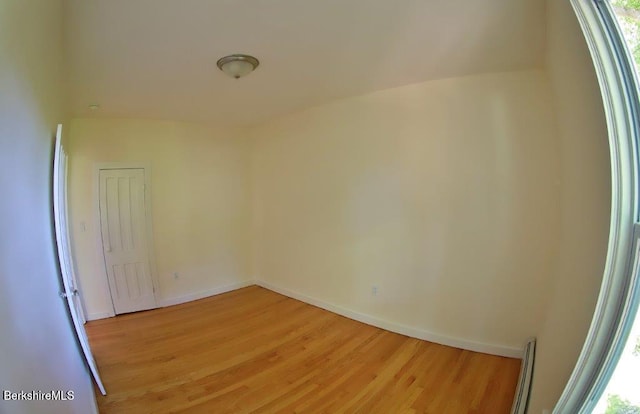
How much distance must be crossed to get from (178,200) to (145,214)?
0.49 meters

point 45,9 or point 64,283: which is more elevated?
point 45,9

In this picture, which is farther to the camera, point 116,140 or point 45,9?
point 116,140

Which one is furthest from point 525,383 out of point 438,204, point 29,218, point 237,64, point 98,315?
point 98,315

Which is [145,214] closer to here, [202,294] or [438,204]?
[202,294]

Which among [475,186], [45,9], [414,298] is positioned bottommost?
[414,298]

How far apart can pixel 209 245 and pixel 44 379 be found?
11.6 ft

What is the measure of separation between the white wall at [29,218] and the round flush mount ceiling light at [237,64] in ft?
3.06

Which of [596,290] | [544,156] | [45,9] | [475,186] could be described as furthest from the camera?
[475,186]

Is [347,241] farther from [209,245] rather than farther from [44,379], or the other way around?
[44,379]

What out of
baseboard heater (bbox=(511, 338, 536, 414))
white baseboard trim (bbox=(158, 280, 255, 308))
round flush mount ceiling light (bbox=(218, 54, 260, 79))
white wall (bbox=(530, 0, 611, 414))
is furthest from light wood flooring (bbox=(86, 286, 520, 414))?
round flush mount ceiling light (bbox=(218, 54, 260, 79))

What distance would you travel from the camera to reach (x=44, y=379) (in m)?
0.95

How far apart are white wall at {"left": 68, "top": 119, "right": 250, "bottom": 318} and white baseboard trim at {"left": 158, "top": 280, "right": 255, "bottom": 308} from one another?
0.02 m

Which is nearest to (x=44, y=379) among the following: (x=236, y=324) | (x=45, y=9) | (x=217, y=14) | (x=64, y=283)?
(x=64, y=283)

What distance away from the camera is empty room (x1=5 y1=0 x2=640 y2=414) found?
93 centimetres
